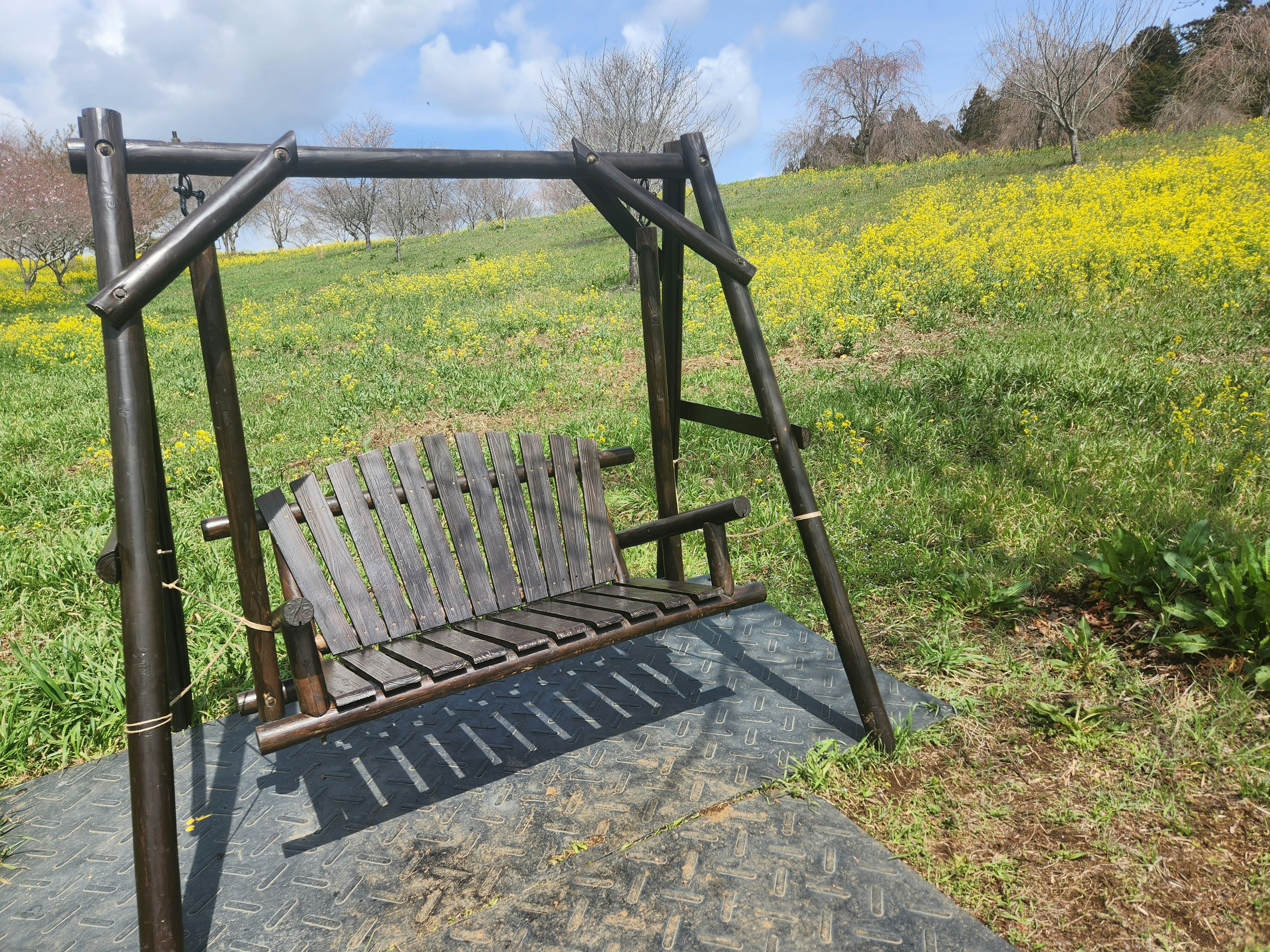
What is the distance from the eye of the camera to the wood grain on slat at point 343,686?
204 cm

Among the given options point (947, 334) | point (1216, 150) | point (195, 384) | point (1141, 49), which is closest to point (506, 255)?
point (195, 384)

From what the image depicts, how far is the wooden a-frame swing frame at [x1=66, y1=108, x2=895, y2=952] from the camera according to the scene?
1.81m

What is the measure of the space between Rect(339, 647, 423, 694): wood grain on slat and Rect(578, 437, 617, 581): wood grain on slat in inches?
37.2

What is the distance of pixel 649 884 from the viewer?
207cm

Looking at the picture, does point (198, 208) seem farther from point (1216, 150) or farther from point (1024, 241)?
point (1216, 150)

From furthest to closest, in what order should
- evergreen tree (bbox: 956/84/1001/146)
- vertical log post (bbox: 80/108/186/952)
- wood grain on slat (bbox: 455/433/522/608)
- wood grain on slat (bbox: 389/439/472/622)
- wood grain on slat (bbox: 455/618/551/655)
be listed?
evergreen tree (bbox: 956/84/1001/146)
wood grain on slat (bbox: 455/433/522/608)
wood grain on slat (bbox: 389/439/472/622)
wood grain on slat (bbox: 455/618/551/655)
vertical log post (bbox: 80/108/186/952)

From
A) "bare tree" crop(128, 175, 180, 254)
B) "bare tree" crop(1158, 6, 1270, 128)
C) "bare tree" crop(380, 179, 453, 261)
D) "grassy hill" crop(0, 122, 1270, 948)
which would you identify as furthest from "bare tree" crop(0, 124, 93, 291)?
"bare tree" crop(1158, 6, 1270, 128)

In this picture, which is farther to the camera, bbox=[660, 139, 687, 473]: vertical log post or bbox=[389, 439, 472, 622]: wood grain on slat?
bbox=[660, 139, 687, 473]: vertical log post

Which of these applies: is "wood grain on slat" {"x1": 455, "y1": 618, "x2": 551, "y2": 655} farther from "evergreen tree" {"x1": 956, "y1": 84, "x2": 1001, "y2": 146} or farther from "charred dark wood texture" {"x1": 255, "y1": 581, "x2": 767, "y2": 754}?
"evergreen tree" {"x1": 956, "y1": 84, "x2": 1001, "y2": 146}

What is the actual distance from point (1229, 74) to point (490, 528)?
28598mm

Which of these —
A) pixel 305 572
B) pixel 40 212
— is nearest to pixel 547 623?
pixel 305 572

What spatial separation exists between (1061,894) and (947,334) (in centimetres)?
679

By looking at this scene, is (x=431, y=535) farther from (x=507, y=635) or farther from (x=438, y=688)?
(x=438, y=688)

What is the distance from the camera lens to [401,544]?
281cm
